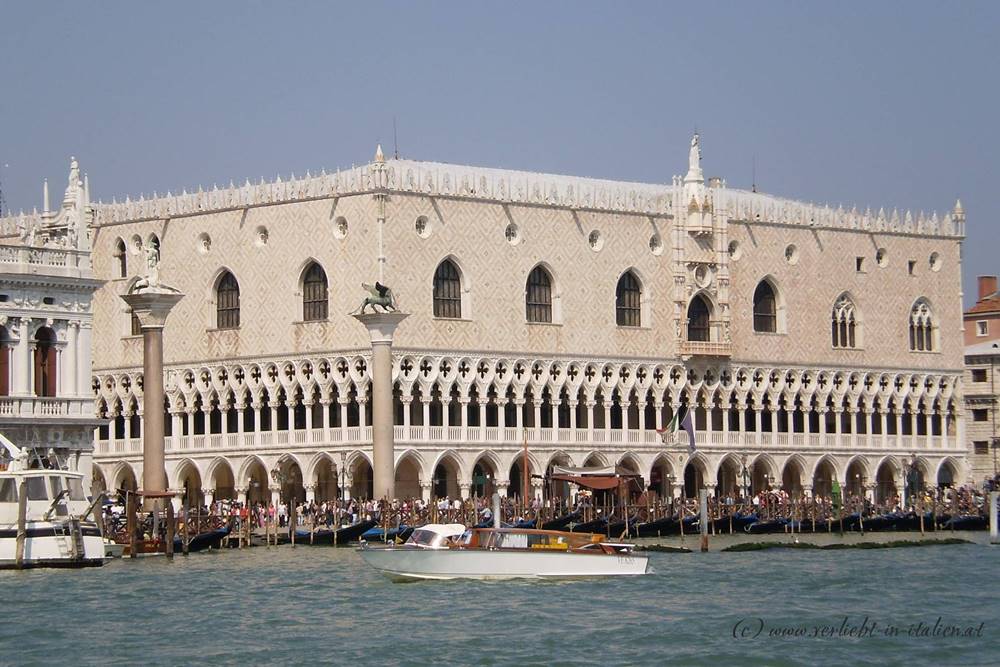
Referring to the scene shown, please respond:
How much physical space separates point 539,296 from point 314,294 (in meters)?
6.37

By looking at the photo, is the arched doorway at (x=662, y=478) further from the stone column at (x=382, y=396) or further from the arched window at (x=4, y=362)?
the arched window at (x=4, y=362)

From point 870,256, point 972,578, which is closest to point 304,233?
point 870,256

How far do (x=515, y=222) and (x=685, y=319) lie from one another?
21.8 feet

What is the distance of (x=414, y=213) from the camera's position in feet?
239

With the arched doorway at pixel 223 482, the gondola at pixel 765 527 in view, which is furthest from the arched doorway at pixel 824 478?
the arched doorway at pixel 223 482

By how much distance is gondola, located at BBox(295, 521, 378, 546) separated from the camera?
6431cm

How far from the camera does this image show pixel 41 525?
166 ft

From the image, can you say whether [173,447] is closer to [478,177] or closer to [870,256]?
[478,177]

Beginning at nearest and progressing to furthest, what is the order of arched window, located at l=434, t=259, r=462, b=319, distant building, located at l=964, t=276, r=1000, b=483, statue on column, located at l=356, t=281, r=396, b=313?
statue on column, located at l=356, t=281, r=396, b=313, arched window, located at l=434, t=259, r=462, b=319, distant building, located at l=964, t=276, r=1000, b=483

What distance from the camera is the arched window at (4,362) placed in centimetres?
5878

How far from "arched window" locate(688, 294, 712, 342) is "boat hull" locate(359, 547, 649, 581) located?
30187 millimetres

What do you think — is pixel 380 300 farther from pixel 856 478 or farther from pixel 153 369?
pixel 856 478

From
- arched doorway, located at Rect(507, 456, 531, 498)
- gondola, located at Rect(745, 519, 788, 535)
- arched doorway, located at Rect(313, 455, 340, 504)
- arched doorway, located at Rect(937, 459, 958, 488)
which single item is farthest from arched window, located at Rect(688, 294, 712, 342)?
arched doorway, located at Rect(313, 455, 340, 504)

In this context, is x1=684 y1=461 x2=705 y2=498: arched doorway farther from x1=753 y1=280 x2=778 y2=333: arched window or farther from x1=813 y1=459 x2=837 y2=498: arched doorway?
x1=753 y1=280 x2=778 y2=333: arched window
